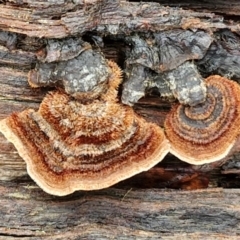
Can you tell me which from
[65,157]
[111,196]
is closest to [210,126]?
[111,196]

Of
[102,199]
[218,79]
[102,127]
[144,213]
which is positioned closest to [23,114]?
[102,127]

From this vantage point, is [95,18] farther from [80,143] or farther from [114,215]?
[114,215]

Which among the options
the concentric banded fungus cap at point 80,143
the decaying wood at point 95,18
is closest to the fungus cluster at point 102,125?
the concentric banded fungus cap at point 80,143

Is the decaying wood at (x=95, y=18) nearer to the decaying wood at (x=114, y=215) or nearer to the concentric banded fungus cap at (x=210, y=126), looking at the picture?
the concentric banded fungus cap at (x=210, y=126)

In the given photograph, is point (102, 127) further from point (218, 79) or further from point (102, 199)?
point (218, 79)

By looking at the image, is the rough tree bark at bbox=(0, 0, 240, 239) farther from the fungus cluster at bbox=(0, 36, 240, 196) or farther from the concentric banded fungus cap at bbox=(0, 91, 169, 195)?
the concentric banded fungus cap at bbox=(0, 91, 169, 195)

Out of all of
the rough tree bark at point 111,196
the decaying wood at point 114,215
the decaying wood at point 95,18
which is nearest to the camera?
the decaying wood at point 95,18

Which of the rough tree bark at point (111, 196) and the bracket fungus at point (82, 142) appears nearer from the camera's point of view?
the bracket fungus at point (82, 142)

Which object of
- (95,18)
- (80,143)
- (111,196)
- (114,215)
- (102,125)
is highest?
(95,18)

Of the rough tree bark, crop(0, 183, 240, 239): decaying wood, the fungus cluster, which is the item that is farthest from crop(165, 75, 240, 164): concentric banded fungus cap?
crop(0, 183, 240, 239): decaying wood
